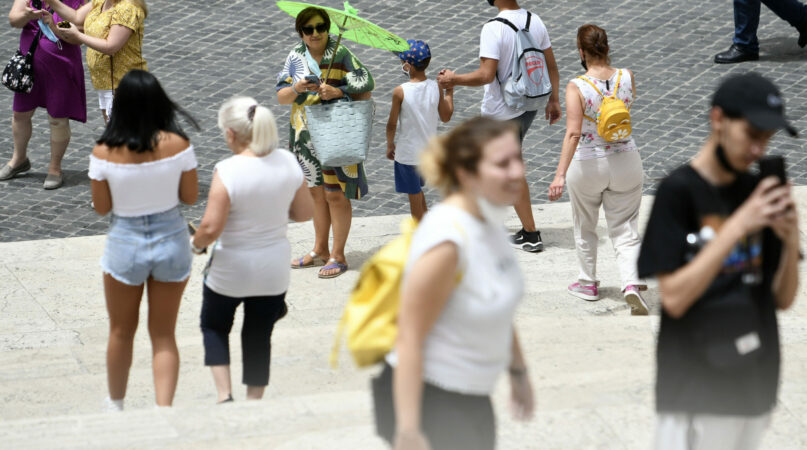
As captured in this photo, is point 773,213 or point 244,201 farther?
point 244,201

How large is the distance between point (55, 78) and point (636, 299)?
4665 mm

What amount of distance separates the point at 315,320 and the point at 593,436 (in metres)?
2.94

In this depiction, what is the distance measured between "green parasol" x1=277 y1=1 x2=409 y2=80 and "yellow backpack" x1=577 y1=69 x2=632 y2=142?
1.31m

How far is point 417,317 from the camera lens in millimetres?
3158

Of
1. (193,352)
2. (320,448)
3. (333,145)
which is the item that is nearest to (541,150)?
(333,145)

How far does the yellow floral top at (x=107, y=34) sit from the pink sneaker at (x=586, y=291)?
354 cm

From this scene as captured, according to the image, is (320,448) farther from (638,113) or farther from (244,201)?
(638,113)

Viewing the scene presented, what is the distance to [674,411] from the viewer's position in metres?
3.47

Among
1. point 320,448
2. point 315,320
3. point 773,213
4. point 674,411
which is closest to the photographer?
point 773,213

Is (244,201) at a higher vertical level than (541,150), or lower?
higher

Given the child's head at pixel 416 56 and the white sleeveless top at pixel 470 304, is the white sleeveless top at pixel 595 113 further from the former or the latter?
the white sleeveless top at pixel 470 304

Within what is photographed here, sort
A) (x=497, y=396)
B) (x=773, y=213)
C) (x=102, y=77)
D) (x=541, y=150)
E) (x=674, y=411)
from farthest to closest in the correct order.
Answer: (x=541, y=150) < (x=102, y=77) < (x=497, y=396) < (x=674, y=411) < (x=773, y=213)

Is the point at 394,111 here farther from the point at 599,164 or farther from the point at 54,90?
the point at 54,90

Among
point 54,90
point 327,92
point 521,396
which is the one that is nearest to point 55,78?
point 54,90
